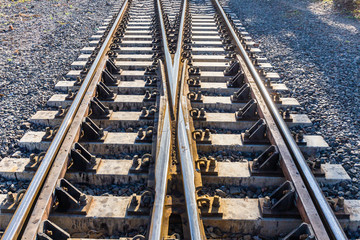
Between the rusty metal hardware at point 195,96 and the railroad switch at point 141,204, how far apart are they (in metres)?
1.88

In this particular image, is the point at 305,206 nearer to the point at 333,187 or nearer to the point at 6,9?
the point at 333,187

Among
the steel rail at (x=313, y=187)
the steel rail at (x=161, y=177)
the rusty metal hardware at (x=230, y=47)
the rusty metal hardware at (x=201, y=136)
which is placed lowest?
the rusty metal hardware at (x=201, y=136)

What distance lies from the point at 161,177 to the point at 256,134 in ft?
4.51

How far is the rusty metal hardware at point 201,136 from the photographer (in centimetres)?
349

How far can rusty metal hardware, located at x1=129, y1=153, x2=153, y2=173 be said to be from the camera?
3.08 m

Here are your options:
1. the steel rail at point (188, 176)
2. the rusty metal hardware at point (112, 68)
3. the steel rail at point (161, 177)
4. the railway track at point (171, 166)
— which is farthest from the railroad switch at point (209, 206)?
the rusty metal hardware at point (112, 68)

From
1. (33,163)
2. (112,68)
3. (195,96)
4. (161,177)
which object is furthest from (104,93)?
(161,177)

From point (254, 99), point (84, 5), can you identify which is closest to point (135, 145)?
point (254, 99)

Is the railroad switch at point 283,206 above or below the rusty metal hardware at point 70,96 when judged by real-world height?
above

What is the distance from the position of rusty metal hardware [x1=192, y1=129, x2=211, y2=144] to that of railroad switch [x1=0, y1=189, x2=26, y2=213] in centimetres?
165

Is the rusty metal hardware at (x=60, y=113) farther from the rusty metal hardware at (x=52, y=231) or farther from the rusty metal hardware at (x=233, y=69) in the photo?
the rusty metal hardware at (x=233, y=69)

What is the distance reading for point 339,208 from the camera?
2.70 meters

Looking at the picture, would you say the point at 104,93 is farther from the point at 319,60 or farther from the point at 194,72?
the point at 319,60

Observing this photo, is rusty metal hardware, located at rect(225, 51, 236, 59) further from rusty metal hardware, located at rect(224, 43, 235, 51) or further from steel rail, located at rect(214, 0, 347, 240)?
steel rail, located at rect(214, 0, 347, 240)
